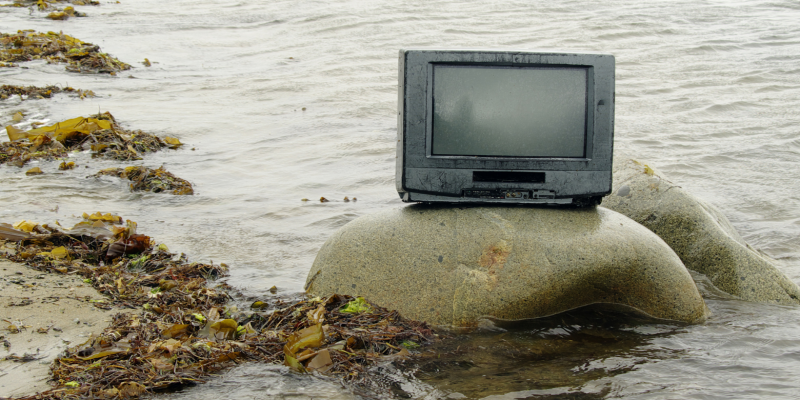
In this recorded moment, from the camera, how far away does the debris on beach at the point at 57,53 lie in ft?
40.6

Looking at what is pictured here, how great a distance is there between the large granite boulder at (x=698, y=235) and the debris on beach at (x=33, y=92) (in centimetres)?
884

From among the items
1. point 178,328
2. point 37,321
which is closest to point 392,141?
point 178,328

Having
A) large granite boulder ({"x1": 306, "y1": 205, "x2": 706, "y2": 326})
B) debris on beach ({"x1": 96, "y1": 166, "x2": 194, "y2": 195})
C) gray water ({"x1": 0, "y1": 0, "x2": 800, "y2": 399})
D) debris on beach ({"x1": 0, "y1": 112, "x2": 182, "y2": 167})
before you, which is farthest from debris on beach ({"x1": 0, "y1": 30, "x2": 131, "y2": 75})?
large granite boulder ({"x1": 306, "y1": 205, "x2": 706, "y2": 326})

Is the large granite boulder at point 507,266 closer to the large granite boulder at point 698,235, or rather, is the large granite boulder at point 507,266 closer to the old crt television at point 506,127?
the old crt television at point 506,127

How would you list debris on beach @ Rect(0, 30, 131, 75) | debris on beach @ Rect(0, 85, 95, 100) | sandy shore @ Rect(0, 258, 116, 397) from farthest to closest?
1. debris on beach @ Rect(0, 30, 131, 75)
2. debris on beach @ Rect(0, 85, 95, 100)
3. sandy shore @ Rect(0, 258, 116, 397)

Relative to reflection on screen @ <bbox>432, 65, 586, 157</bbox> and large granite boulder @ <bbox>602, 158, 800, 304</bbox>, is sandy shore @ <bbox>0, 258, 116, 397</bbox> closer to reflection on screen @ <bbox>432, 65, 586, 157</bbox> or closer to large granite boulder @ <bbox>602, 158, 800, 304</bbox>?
reflection on screen @ <bbox>432, 65, 586, 157</bbox>

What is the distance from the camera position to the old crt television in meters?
3.49

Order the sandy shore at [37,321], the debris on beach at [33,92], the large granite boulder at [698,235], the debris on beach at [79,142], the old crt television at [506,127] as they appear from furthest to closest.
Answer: the debris on beach at [33,92] → the debris on beach at [79,142] → the large granite boulder at [698,235] → the old crt television at [506,127] → the sandy shore at [37,321]

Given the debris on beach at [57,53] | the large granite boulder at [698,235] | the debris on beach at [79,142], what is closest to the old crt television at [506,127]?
the large granite boulder at [698,235]

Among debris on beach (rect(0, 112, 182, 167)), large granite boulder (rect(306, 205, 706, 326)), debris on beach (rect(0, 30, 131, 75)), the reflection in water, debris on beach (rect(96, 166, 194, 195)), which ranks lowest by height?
the reflection in water

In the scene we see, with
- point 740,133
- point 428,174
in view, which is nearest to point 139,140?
point 428,174

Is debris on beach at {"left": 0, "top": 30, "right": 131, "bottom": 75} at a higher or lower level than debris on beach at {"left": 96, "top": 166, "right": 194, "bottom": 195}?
higher

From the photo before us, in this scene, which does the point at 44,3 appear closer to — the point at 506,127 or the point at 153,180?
the point at 153,180

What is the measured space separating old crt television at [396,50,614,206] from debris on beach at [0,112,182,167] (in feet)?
16.6
